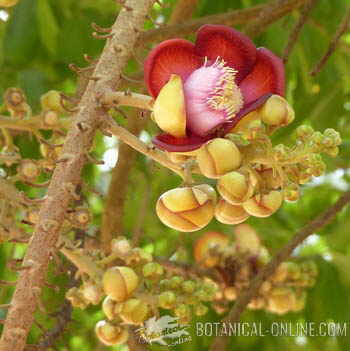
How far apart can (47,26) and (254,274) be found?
108 centimetres

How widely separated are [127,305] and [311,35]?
5.76 ft

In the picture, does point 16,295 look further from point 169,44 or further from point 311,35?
point 311,35

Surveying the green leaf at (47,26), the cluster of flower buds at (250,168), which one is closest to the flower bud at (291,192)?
the cluster of flower buds at (250,168)

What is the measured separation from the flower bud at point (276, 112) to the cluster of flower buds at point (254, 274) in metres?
0.94

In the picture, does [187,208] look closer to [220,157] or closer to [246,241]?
[220,157]

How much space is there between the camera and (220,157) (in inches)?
36.1

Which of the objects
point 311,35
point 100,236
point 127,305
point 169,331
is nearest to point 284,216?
point 311,35

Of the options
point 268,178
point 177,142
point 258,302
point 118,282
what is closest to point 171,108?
point 177,142

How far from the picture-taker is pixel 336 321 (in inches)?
82.0

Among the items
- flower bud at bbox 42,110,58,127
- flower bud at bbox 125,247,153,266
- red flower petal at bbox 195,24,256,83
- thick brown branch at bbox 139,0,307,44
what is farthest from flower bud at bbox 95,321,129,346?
thick brown branch at bbox 139,0,307,44

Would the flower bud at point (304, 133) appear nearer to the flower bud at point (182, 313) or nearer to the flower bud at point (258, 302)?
the flower bud at point (182, 313)

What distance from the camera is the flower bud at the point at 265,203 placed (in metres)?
0.98

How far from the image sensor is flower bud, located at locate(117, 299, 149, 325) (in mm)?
1136

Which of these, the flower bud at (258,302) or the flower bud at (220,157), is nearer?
the flower bud at (220,157)
